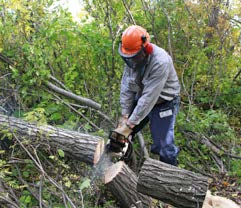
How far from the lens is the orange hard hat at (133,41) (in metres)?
3.68

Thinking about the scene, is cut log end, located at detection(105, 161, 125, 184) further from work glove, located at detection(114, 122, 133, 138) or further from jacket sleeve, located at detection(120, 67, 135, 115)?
jacket sleeve, located at detection(120, 67, 135, 115)

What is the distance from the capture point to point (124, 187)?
3.57m

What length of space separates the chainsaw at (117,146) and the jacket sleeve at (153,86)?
300 mm

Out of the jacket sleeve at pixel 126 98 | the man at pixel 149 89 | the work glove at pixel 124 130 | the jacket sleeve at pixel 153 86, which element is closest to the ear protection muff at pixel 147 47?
the man at pixel 149 89

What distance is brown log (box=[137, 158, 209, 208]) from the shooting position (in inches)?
123

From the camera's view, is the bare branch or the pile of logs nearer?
the pile of logs

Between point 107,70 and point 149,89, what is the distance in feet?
5.56

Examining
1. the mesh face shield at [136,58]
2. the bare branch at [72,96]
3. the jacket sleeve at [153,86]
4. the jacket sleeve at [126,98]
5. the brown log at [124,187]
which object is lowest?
the brown log at [124,187]

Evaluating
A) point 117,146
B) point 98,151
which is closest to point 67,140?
point 98,151

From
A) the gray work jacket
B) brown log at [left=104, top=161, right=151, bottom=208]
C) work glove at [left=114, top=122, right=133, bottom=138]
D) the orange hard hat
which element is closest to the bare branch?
the gray work jacket

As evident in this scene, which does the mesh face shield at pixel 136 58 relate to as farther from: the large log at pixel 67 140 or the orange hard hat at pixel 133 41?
the large log at pixel 67 140

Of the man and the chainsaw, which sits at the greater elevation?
the man

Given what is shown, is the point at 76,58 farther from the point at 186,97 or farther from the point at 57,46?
the point at 186,97

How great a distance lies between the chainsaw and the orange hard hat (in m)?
0.84
